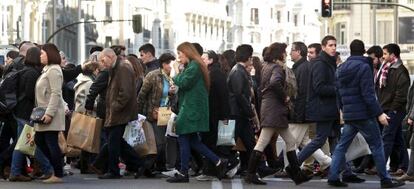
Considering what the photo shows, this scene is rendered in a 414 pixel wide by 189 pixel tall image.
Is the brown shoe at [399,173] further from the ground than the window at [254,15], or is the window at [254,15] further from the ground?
the window at [254,15]

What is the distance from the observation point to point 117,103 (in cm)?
1703

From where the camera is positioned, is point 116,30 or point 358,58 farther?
point 116,30

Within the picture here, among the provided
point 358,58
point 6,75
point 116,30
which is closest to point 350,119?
point 358,58

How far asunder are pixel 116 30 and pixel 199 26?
31068 millimetres

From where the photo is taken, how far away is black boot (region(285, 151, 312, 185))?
16.0m

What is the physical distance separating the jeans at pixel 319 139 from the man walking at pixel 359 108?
0.50 m

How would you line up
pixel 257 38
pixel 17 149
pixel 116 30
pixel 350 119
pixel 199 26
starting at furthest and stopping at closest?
1. pixel 257 38
2. pixel 199 26
3. pixel 116 30
4. pixel 17 149
5. pixel 350 119

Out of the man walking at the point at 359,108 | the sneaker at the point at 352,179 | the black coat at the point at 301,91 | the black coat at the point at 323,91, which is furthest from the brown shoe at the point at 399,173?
the man walking at the point at 359,108

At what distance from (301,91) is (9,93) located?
3.75 metres

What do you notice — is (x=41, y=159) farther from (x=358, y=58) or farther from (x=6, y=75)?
(x=358, y=58)

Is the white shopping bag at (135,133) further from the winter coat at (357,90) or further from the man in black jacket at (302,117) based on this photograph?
the winter coat at (357,90)

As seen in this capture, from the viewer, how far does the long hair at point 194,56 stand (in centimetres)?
1650

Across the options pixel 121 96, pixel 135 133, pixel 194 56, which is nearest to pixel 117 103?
pixel 121 96

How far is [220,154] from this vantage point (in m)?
17.3
